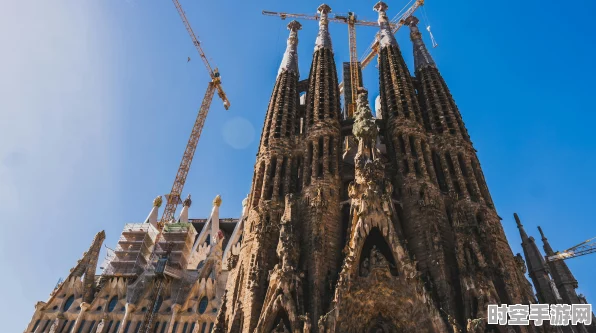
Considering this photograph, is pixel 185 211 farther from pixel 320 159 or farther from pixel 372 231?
pixel 372 231

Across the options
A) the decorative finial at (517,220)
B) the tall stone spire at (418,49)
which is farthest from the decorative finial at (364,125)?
the decorative finial at (517,220)

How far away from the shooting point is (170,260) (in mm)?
37344

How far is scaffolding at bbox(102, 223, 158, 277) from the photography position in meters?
36.8

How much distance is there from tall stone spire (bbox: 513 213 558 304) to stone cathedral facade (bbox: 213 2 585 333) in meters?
12.6

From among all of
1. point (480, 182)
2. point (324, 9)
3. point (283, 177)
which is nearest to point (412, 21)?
point (324, 9)

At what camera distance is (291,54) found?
3797 cm

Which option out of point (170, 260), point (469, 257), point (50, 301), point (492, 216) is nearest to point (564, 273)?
point (492, 216)

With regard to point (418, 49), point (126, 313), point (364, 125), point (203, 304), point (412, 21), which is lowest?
point (126, 313)

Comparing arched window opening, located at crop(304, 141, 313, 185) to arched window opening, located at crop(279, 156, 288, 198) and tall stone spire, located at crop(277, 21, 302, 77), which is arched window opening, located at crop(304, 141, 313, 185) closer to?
arched window opening, located at crop(279, 156, 288, 198)

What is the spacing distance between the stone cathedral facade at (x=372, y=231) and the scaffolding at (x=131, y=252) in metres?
17.1

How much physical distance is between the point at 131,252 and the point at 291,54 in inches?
908

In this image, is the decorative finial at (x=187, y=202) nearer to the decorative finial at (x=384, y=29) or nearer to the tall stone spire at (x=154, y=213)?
the tall stone spire at (x=154, y=213)

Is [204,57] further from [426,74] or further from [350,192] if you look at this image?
[350,192]

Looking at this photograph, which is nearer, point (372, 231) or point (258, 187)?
point (372, 231)
